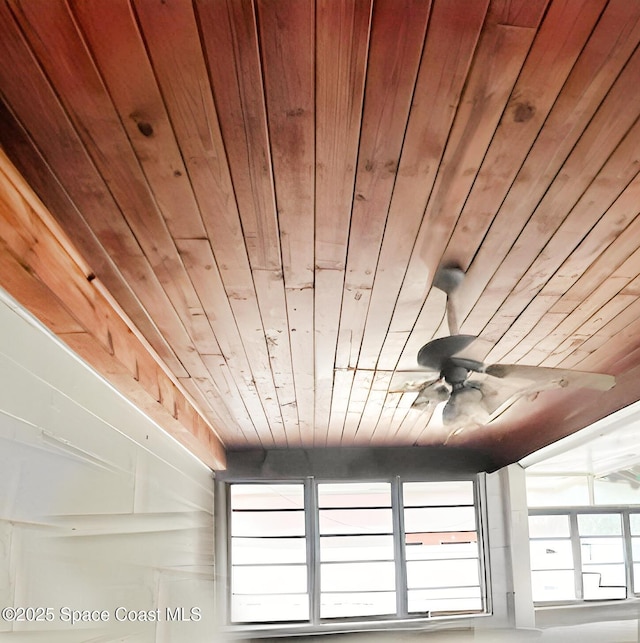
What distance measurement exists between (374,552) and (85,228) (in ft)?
1.69

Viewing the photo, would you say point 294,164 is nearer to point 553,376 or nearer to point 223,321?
point 223,321

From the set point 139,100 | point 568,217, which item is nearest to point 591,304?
point 568,217

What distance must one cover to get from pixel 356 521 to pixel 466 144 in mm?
460

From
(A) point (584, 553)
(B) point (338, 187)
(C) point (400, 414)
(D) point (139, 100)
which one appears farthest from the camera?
(C) point (400, 414)

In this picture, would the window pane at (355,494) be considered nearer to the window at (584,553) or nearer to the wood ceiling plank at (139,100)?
the window at (584,553)

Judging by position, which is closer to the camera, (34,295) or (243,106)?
(243,106)

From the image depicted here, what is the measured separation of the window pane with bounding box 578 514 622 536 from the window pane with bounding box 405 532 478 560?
129mm

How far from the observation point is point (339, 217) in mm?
713

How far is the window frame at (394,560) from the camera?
73cm

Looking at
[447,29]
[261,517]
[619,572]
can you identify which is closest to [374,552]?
[261,517]

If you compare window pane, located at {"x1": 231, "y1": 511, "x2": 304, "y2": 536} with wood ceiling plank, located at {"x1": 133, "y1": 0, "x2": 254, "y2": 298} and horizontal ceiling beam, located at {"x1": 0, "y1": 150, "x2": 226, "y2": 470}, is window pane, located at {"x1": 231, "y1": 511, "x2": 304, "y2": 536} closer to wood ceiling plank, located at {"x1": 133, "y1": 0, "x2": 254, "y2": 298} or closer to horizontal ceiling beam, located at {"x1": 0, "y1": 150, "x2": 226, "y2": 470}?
horizontal ceiling beam, located at {"x1": 0, "y1": 150, "x2": 226, "y2": 470}

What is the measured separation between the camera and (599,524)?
2.52 feet

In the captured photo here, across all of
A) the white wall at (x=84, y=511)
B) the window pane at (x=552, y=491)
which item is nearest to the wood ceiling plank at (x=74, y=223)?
the white wall at (x=84, y=511)

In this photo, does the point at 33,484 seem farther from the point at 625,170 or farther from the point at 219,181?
the point at 625,170
